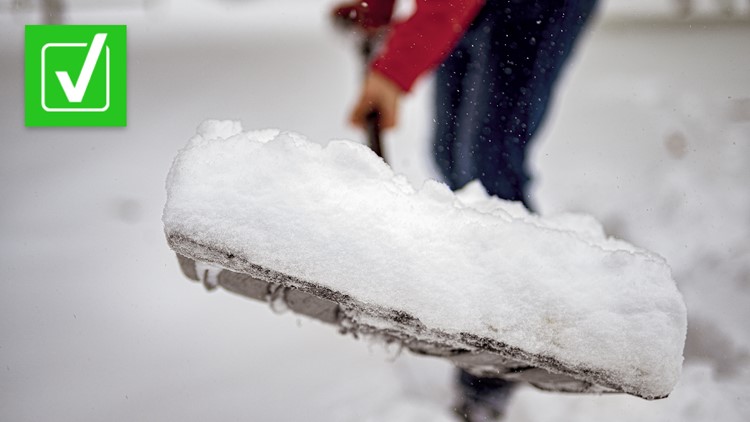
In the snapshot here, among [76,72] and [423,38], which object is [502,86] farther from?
[76,72]

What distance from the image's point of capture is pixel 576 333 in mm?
519

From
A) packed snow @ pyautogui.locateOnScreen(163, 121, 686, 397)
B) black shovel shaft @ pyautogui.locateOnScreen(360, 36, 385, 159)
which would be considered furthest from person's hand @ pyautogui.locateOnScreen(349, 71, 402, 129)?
packed snow @ pyautogui.locateOnScreen(163, 121, 686, 397)

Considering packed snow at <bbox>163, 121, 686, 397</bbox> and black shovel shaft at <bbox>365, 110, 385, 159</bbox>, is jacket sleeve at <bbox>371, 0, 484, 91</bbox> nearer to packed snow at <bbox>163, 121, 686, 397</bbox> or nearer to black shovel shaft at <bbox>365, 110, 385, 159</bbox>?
black shovel shaft at <bbox>365, 110, 385, 159</bbox>

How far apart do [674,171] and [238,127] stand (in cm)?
101

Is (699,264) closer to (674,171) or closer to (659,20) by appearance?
(674,171)

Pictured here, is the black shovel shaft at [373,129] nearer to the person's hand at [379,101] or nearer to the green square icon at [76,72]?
the person's hand at [379,101]

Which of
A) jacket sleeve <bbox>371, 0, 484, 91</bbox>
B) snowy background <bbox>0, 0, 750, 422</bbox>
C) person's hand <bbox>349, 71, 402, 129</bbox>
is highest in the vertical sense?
jacket sleeve <bbox>371, 0, 484, 91</bbox>

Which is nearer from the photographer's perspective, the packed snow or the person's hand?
the packed snow

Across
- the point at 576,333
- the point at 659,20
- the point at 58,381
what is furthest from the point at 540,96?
the point at 58,381

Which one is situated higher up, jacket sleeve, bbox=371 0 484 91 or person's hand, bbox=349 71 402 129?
jacket sleeve, bbox=371 0 484 91

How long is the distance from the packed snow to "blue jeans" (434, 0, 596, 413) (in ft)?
0.94

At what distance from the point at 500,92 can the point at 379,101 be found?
0.19 meters

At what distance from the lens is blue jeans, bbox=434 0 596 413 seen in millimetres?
697

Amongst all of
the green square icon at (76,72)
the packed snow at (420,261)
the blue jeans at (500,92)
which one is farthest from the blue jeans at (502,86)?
the green square icon at (76,72)
